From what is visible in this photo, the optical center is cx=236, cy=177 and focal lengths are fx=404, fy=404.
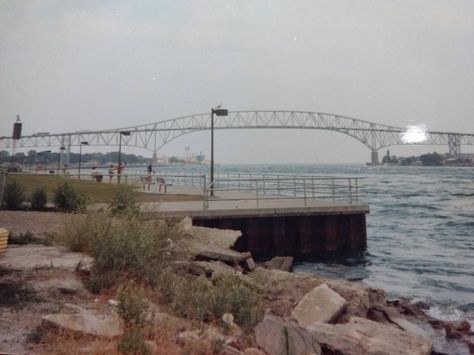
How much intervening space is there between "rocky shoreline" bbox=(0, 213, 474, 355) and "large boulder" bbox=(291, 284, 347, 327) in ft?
0.05

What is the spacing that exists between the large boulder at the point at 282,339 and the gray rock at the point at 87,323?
163 centimetres

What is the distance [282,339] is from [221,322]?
2.44ft

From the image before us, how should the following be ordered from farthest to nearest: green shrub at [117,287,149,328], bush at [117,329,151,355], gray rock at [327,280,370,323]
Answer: gray rock at [327,280,370,323], green shrub at [117,287,149,328], bush at [117,329,151,355]

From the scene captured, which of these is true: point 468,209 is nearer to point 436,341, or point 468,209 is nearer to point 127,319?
point 436,341

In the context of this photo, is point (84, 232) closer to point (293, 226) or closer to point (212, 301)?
point (212, 301)

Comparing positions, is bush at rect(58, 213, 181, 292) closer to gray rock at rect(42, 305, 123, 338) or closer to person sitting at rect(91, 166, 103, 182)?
gray rock at rect(42, 305, 123, 338)

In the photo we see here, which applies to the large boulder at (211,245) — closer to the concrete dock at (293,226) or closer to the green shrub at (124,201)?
the green shrub at (124,201)

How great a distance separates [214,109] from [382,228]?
12.2m

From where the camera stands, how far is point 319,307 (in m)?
6.65

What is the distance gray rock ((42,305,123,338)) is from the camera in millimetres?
3893

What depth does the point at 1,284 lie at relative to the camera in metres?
5.13

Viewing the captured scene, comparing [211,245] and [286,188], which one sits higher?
[286,188]

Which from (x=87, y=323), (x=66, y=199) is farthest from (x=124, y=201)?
(x=87, y=323)

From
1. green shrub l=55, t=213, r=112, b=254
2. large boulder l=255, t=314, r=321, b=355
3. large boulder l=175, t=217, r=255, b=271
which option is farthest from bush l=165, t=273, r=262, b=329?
large boulder l=175, t=217, r=255, b=271
